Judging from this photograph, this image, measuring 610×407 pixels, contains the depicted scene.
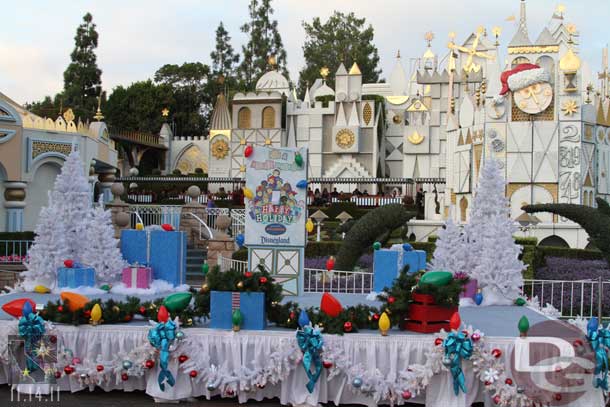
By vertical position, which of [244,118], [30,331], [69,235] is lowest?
[30,331]

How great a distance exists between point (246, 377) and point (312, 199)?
29878mm

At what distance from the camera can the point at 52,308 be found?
8.45 m

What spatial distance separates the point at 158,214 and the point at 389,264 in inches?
510

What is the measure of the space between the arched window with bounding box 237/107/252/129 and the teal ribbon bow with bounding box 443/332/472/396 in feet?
128

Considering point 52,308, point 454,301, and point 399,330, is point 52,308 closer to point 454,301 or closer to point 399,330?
point 399,330

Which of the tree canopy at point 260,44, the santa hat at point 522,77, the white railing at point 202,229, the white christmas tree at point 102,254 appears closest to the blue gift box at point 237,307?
the white christmas tree at point 102,254

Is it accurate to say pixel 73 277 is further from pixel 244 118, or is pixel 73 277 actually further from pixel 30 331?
pixel 244 118

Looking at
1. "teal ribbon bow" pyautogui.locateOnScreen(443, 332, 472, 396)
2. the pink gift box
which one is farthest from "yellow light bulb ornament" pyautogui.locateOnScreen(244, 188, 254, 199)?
"teal ribbon bow" pyautogui.locateOnScreen(443, 332, 472, 396)

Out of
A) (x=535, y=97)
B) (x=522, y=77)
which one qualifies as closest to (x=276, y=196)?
(x=522, y=77)

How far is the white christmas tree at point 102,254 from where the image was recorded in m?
12.8

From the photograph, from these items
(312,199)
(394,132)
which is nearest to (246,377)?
(312,199)

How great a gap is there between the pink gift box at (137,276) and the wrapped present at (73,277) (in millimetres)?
634

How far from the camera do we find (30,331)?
8.01m

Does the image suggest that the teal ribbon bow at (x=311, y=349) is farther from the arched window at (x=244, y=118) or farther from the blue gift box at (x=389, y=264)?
the arched window at (x=244, y=118)
